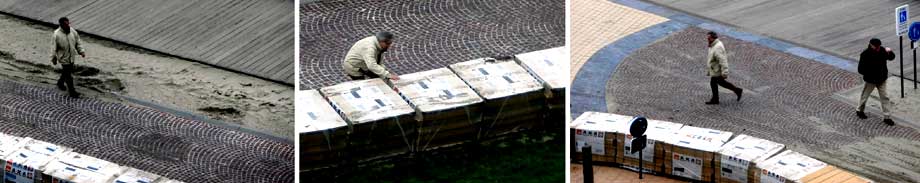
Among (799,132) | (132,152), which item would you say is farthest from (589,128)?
(132,152)

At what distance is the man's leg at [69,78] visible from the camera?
21.2 m

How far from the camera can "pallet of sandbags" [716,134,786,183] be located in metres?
19.0

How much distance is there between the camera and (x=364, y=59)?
1725cm

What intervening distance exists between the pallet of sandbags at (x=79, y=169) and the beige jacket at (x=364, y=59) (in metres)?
2.31

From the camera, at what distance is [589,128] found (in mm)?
19719

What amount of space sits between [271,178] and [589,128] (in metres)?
3.04

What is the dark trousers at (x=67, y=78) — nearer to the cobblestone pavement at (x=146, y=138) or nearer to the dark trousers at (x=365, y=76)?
the cobblestone pavement at (x=146, y=138)

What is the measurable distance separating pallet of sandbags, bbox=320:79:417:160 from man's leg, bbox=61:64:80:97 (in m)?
5.29

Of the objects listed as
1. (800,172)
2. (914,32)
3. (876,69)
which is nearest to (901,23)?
(914,32)

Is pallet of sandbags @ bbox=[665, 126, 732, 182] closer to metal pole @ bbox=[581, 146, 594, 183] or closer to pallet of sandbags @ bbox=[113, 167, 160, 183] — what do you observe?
metal pole @ bbox=[581, 146, 594, 183]

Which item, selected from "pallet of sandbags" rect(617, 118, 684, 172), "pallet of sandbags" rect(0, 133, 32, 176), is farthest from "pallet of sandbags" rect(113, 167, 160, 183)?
"pallet of sandbags" rect(617, 118, 684, 172)

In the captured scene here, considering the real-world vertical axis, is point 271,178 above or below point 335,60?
below

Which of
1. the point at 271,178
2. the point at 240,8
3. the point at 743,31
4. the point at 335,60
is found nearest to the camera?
the point at 335,60

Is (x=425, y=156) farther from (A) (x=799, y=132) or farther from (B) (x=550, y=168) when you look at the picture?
(A) (x=799, y=132)
